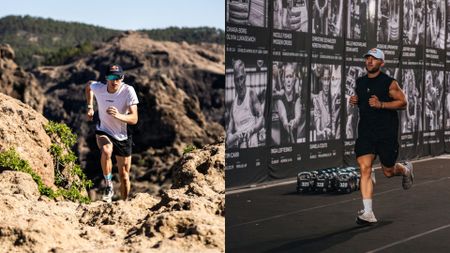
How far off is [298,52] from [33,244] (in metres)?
3.92

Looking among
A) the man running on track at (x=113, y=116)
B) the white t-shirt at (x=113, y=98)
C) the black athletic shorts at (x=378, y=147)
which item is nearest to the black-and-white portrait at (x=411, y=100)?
the black athletic shorts at (x=378, y=147)

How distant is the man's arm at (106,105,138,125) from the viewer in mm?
7949

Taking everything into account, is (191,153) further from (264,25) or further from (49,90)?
(49,90)

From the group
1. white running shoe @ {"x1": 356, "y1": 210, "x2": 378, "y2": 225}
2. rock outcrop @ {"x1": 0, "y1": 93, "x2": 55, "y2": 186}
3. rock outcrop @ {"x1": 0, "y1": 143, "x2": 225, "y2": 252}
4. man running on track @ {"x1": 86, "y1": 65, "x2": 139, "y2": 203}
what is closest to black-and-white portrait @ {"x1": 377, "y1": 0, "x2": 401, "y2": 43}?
white running shoe @ {"x1": 356, "y1": 210, "x2": 378, "y2": 225}

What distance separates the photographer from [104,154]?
836 centimetres

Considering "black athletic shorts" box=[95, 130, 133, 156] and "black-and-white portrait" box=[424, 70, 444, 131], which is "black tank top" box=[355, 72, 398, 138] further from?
"black athletic shorts" box=[95, 130, 133, 156]

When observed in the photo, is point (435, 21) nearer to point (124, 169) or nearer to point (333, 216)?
point (333, 216)

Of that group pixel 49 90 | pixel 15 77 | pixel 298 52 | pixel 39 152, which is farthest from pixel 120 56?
pixel 298 52

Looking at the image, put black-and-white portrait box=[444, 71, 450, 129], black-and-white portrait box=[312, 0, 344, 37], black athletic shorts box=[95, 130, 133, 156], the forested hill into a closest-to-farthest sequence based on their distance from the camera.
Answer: black-and-white portrait box=[312, 0, 344, 37], black-and-white portrait box=[444, 71, 450, 129], black athletic shorts box=[95, 130, 133, 156], the forested hill

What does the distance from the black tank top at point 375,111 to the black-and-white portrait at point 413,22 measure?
240 mm

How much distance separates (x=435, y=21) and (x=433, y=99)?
0.35 meters

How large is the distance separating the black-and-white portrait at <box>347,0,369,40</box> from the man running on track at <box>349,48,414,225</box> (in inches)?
3.7

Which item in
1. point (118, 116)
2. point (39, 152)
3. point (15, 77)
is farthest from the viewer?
point (15, 77)

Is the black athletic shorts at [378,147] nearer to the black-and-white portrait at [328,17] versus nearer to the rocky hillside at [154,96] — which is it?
the black-and-white portrait at [328,17]
